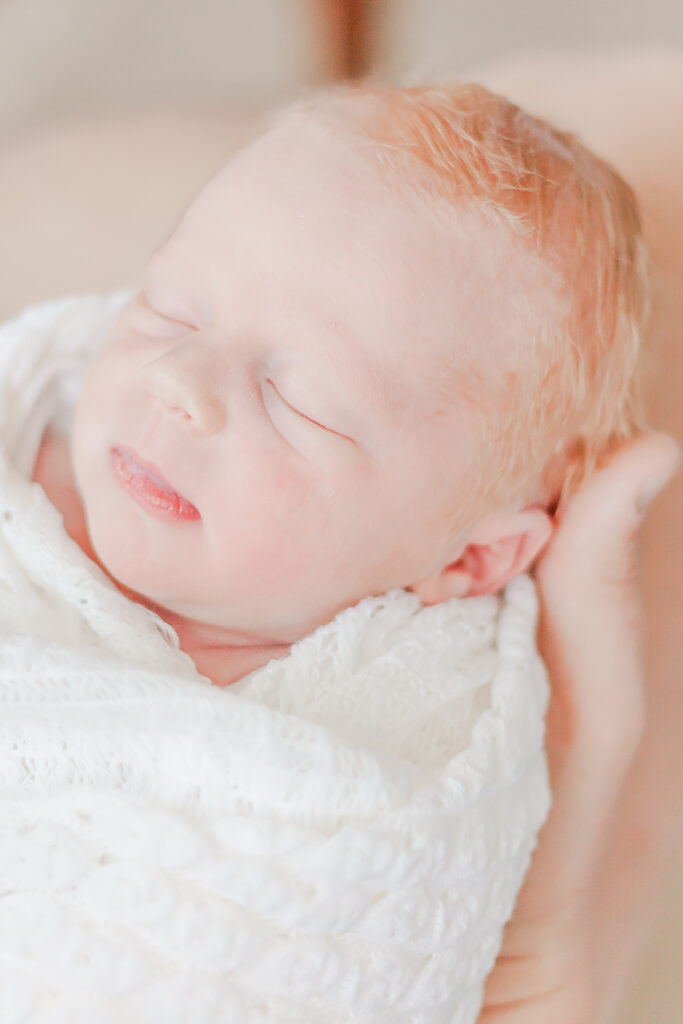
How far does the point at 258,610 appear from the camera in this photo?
85 cm

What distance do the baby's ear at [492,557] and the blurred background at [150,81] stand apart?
0.78 metres

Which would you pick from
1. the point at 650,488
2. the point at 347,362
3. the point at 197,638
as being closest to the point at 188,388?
the point at 347,362

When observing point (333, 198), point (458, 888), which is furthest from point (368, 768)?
point (333, 198)

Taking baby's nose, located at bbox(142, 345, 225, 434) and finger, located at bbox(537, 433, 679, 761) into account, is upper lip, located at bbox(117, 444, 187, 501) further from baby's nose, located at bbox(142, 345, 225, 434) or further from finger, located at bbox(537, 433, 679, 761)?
finger, located at bbox(537, 433, 679, 761)

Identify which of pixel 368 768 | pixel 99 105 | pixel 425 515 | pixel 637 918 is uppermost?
pixel 99 105

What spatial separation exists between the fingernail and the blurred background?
2.38 ft

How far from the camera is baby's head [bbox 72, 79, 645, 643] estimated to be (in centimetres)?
78

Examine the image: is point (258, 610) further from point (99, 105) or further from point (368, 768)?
point (99, 105)

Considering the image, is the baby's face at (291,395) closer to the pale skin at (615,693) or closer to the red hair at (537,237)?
the red hair at (537,237)

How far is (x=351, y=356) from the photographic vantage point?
78 cm

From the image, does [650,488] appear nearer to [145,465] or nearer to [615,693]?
[615,693]

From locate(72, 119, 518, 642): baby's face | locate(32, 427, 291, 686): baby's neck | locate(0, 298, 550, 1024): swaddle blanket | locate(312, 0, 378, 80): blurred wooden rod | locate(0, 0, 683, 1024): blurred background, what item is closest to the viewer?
locate(0, 298, 550, 1024): swaddle blanket

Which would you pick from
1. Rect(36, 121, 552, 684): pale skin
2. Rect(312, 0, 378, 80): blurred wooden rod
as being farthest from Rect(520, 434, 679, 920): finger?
Rect(312, 0, 378, 80): blurred wooden rod

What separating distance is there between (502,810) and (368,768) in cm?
16
